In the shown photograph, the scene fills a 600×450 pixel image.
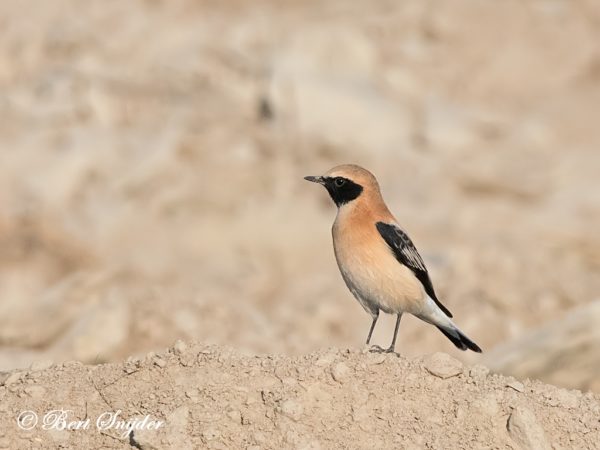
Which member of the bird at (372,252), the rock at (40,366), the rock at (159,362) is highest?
the bird at (372,252)

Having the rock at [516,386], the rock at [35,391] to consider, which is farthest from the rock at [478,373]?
the rock at [35,391]

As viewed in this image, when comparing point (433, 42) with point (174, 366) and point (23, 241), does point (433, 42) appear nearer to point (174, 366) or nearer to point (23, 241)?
point (23, 241)

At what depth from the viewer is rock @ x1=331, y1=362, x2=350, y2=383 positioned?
8.54 meters

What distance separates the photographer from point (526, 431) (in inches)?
324

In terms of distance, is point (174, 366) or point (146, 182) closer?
point (174, 366)

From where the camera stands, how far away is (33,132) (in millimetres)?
20906

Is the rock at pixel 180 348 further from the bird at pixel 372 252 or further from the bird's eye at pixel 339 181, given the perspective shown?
the bird's eye at pixel 339 181

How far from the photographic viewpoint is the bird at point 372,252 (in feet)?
32.2

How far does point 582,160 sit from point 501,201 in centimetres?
180

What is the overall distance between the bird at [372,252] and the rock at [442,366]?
925 millimetres

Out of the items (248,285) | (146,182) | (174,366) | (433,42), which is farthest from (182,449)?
(433,42)

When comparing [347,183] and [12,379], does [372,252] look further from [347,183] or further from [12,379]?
[12,379]

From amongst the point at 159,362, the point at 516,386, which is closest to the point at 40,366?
the point at 159,362

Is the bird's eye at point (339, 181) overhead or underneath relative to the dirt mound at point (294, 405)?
overhead
